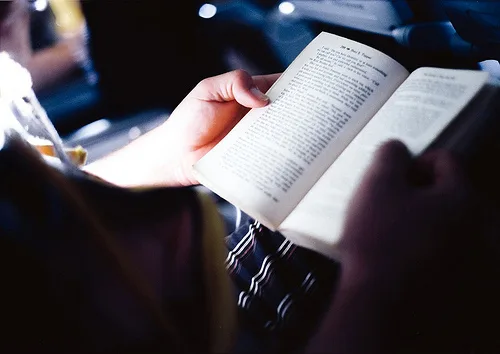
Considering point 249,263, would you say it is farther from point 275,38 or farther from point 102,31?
point 102,31

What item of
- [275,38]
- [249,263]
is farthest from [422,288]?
[275,38]

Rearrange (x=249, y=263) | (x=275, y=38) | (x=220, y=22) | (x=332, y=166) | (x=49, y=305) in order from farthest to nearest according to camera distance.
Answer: (x=220, y=22), (x=275, y=38), (x=249, y=263), (x=332, y=166), (x=49, y=305)

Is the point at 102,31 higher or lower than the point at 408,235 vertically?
higher

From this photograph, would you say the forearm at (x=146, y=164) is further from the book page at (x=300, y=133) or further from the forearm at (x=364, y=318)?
the forearm at (x=364, y=318)

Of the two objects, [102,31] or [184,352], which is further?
[102,31]

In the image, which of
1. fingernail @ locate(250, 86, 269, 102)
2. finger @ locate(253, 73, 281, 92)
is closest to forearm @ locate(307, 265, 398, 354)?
fingernail @ locate(250, 86, 269, 102)

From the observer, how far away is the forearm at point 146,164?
0.98 meters

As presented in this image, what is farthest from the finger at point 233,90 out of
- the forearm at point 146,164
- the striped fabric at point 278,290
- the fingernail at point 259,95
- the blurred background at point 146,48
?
the blurred background at point 146,48

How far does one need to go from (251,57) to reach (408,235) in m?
1.00

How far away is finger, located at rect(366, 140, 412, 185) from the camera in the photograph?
56 centimetres

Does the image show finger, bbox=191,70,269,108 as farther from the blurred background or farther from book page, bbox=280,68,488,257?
the blurred background

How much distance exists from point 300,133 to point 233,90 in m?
0.19

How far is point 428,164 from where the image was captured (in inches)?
23.1

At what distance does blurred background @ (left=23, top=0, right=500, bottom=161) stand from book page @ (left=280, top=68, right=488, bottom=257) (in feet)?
1.36
